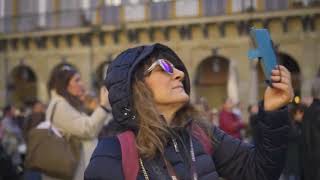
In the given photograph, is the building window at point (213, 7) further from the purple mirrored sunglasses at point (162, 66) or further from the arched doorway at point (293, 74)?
the purple mirrored sunglasses at point (162, 66)

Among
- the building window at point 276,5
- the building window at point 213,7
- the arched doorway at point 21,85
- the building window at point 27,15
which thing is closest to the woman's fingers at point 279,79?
the building window at point 276,5

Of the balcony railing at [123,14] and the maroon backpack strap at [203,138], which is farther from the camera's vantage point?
the balcony railing at [123,14]

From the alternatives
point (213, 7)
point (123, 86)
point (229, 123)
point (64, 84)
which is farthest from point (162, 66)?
point (213, 7)

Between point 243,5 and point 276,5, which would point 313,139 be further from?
point 243,5

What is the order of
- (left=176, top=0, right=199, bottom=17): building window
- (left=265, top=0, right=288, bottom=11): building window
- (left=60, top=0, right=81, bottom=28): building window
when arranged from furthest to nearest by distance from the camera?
(left=60, top=0, right=81, bottom=28): building window < (left=176, top=0, right=199, bottom=17): building window < (left=265, top=0, right=288, bottom=11): building window

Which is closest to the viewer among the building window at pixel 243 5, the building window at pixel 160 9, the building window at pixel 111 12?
the building window at pixel 243 5

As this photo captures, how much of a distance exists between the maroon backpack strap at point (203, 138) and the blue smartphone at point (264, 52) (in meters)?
0.32

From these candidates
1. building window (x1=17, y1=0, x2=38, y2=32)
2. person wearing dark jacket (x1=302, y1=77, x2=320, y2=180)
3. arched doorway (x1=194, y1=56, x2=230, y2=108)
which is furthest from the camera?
building window (x1=17, y1=0, x2=38, y2=32)

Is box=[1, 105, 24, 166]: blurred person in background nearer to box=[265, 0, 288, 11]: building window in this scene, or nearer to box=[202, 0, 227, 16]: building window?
box=[265, 0, 288, 11]: building window

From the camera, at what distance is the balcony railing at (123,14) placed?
22719mm

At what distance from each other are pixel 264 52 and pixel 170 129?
16.0 inches

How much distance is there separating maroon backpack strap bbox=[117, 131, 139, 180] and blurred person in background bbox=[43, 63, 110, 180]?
2.07 meters

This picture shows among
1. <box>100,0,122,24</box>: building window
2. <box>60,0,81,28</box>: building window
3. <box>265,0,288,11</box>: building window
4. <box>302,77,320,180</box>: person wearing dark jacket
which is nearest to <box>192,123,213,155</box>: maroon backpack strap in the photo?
<box>302,77,320,180</box>: person wearing dark jacket

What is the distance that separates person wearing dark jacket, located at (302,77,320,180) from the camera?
14.6ft
